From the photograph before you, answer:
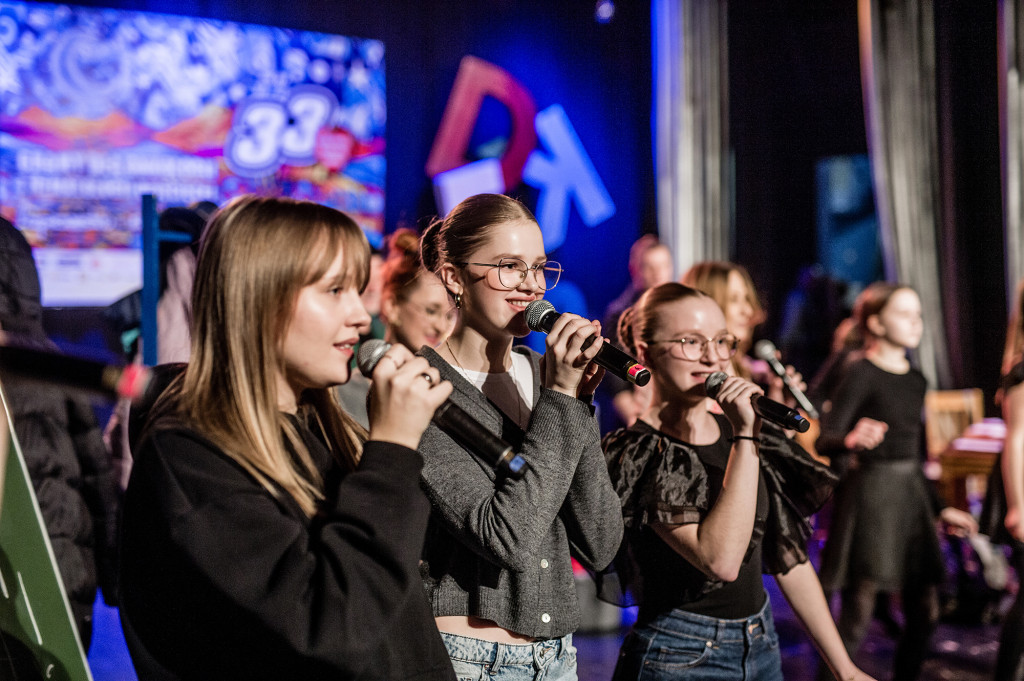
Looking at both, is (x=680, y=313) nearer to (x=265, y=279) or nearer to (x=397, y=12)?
(x=265, y=279)

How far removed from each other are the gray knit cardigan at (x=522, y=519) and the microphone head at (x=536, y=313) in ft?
0.48

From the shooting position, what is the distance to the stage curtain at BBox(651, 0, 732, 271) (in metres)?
6.94

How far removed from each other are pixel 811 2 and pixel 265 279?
6880 mm

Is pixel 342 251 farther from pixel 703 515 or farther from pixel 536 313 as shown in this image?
pixel 703 515

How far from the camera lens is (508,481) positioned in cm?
135

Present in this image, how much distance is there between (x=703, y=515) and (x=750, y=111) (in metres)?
6.06

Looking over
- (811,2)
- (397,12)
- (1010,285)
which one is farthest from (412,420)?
(811,2)

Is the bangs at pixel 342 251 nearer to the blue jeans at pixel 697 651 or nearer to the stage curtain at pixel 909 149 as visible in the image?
the blue jeans at pixel 697 651

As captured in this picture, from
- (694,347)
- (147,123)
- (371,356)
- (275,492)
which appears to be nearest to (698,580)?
(694,347)

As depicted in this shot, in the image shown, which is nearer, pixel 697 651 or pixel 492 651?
pixel 492 651

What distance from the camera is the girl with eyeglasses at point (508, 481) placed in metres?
1.36

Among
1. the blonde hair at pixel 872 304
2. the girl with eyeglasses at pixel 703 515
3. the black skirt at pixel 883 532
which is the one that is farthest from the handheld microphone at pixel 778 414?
the blonde hair at pixel 872 304

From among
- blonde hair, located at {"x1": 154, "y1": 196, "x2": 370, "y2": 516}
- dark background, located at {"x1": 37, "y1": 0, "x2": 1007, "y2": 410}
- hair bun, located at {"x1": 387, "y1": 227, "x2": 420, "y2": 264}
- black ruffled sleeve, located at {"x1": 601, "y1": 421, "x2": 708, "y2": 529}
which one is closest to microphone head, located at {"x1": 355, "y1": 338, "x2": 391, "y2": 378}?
blonde hair, located at {"x1": 154, "y1": 196, "x2": 370, "y2": 516}

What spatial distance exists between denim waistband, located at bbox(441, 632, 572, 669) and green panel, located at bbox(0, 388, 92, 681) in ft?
1.79
